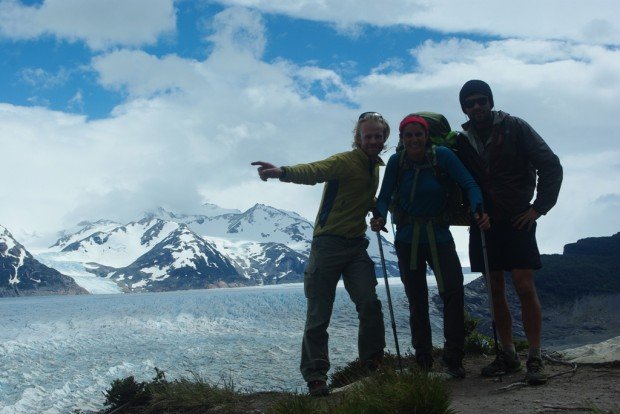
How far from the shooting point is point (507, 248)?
6.01 meters

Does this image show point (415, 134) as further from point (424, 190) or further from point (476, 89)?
point (476, 89)

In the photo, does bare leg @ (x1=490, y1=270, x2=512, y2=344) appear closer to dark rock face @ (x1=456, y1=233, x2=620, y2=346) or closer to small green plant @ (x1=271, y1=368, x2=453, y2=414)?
small green plant @ (x1=271, y1=368, x2=453, y2=414)

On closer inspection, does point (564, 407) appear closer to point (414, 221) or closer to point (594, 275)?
point (414, 221)

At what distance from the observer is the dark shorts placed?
5898mm

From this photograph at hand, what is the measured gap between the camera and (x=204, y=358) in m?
36.3

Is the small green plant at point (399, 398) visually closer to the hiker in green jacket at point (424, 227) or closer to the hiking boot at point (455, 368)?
the hiker in green jacket at point (424, 227)

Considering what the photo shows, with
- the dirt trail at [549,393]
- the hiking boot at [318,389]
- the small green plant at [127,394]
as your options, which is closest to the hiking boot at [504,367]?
the dirt trail at [549,393]

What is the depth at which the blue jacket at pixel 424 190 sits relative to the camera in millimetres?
6066

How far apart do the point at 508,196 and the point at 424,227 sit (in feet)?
3.01

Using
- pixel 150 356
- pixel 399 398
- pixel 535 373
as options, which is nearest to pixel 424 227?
pixel 535 373

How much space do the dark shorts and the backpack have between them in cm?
25

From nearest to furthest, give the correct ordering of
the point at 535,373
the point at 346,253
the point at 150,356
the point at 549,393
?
the point at 549,393 < the point at 535,373 < the point at 346,253 < the point at 150,356

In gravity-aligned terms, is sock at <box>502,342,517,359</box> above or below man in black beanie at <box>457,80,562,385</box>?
below

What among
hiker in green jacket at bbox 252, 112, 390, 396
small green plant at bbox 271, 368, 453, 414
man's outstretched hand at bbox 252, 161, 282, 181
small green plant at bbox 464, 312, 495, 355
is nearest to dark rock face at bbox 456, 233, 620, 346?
small green plant at bbox 464, 312, 495, 355
